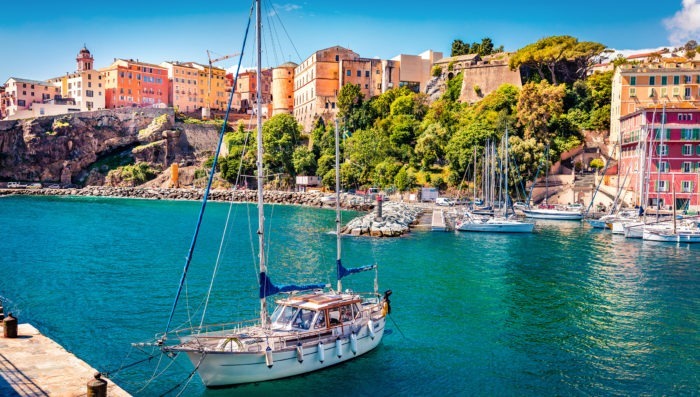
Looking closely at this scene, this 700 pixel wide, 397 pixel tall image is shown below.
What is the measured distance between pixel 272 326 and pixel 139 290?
14.9 metres

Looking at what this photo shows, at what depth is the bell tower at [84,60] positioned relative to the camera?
132 m

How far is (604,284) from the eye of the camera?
34.3 m

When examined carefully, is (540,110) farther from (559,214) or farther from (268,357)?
(268,357)

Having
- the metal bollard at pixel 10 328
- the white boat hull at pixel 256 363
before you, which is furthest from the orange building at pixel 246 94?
the white boat hull at pixel 256 363

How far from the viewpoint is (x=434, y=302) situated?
29.8 m

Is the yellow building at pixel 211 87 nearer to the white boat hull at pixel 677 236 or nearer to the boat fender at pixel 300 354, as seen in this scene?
the white boat hull at pixel 677 236

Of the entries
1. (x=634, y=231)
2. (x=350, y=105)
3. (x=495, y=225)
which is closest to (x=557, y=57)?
(x=350, y=105)

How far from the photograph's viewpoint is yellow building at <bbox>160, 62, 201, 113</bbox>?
443 feet

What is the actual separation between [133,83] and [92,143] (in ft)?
58.4

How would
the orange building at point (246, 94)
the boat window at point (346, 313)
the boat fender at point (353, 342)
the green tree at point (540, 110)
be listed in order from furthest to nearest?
the orange building at point (246, 94) → the green tree at point (540, 110) → the boat window at point (346, 313) → the boat fender at point (353, 342)

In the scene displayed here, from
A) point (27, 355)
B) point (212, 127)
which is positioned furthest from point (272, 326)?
point (212, 127)

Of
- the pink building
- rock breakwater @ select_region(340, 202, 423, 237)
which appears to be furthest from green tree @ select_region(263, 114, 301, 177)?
the pink building

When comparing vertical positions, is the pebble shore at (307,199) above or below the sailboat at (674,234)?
above

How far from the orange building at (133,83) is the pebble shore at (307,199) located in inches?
968
